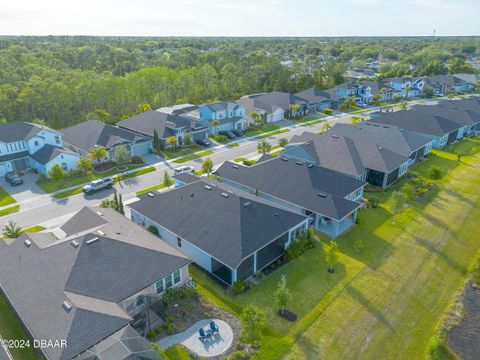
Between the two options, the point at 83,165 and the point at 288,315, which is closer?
the point at 288,315

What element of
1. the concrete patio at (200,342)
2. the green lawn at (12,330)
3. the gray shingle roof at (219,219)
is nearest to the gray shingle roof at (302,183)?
the gray shingle roof at (219,219)

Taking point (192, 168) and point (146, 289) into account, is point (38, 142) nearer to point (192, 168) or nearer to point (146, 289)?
point (192, 168)

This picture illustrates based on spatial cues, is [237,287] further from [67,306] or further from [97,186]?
[97,186]

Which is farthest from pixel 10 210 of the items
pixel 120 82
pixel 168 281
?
pixel 120 82

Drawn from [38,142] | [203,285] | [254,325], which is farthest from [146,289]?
[38,142]

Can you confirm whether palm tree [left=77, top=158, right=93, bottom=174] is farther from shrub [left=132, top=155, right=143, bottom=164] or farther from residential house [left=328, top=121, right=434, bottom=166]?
residential house [left=328, top=121, right=434, bottom=166]
